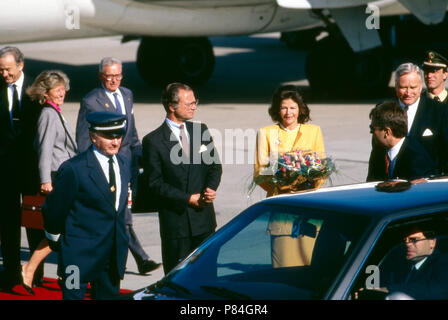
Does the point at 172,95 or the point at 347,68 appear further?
the point at 347,68

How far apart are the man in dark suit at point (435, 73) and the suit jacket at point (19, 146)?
3.34 metres

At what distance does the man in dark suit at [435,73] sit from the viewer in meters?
7.68

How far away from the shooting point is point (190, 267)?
471cm

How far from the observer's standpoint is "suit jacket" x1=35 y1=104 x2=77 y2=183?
280 inches

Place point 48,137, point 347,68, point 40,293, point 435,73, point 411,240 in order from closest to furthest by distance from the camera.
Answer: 1. point 411,240
2. point 48,137
3. point 40,293
4. point 435,73
5. point 347,68

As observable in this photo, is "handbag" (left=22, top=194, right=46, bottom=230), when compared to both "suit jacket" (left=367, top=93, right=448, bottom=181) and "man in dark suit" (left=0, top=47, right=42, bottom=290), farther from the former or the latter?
"suit jacket" (left=367, top=93, right=448, bottom=181)

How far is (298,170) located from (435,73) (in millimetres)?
2234

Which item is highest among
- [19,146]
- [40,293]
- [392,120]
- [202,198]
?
[392,120]

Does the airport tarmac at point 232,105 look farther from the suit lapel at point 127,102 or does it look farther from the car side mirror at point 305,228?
the car side mirror at point 305,228

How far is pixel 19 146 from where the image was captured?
746 centimetres

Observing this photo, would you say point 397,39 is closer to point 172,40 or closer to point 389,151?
point 172,40

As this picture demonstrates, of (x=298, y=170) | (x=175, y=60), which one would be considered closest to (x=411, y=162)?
(x=298, y=170)

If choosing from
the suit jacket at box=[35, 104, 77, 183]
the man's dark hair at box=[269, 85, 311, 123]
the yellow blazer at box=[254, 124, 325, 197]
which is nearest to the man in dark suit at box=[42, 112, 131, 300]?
the yellow blazer at box=[254, 124, 325, 197]

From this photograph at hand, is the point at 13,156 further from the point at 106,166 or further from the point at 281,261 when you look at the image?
the point at 281,261
